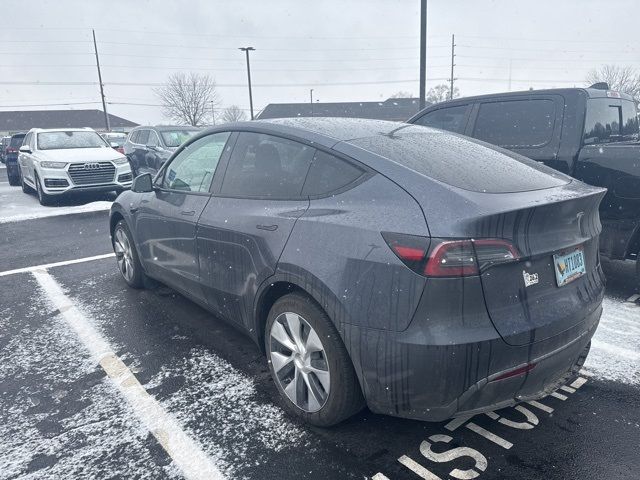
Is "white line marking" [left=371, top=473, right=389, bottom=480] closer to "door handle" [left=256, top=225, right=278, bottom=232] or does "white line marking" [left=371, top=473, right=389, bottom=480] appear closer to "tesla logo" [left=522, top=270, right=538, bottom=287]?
"tesla logo" [left=522, top=270, right=538, bottom=287]

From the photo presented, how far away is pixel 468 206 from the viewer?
2.07 metres

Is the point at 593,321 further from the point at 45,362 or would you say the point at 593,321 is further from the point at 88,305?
the point at 88,305

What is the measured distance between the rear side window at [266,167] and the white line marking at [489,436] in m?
1.59

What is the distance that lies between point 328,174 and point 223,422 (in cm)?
152

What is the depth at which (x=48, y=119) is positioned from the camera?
2926 inches

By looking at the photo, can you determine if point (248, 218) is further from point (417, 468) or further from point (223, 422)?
point (417, 468)

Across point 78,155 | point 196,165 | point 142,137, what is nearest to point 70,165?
point 78,155

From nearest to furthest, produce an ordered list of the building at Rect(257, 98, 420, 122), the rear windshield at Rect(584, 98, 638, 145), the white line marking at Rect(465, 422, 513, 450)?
the white line marking at Rect(465, 422, 513, 450), the rear windshield at Rect(584, 98, 638, 145), the building at Rect(257, 98, 420, 122)

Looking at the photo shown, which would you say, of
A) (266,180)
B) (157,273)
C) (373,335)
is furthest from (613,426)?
(157,273)

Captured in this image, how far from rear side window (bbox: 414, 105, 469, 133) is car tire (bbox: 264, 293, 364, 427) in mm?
3743

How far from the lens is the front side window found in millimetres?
3455

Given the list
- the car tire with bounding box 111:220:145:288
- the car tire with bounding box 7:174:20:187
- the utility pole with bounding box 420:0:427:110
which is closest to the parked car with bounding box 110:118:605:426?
the car tire with bounding box 111:220:145:288

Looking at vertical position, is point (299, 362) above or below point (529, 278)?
below

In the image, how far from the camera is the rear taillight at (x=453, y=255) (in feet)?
6.47
